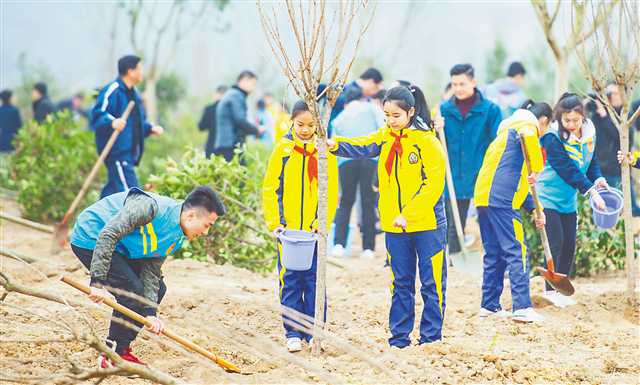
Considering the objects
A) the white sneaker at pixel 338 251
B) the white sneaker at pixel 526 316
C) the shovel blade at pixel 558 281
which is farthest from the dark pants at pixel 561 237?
the white sneaker at pixel 338 251

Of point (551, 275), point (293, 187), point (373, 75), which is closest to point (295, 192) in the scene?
point (293, 187)

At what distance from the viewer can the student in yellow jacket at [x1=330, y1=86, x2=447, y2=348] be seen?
219 inches

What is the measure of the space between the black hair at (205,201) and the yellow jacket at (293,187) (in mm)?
848

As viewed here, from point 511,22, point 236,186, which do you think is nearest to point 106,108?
point 236,186

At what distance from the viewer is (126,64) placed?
867cm

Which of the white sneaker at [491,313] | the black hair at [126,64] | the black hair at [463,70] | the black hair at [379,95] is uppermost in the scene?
the black hair at [463,70]

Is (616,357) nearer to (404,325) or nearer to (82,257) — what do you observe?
(404,325)

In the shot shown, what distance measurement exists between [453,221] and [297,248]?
11.7 ft

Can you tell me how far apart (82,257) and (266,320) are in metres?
1.71

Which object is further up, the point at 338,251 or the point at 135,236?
the point at 135,236

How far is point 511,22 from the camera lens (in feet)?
375

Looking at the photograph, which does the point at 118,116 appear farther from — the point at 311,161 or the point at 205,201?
the point at 205,201

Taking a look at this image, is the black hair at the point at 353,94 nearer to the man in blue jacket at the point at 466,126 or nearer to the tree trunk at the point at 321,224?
the man in blue jacket at the point at 466,126

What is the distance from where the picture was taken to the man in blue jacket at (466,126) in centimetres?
782
